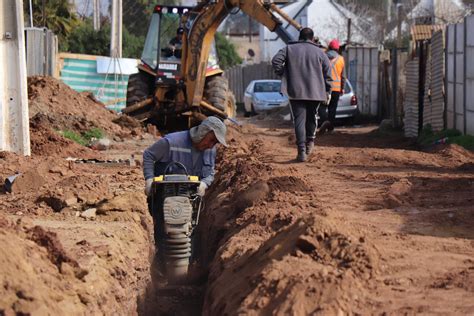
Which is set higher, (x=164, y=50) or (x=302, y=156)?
(x=164, y=50)

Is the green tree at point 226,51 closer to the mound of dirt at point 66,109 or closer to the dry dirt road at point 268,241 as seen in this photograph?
the mound of dirt at point 66,109

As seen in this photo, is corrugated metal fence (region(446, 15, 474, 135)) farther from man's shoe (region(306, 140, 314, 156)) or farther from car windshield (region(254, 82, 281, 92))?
car windshield (region(254, 82, 281, 92))

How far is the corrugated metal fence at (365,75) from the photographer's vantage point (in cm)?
2902

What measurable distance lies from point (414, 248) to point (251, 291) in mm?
1628

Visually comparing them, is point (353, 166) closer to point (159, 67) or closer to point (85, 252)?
point (85, 252)

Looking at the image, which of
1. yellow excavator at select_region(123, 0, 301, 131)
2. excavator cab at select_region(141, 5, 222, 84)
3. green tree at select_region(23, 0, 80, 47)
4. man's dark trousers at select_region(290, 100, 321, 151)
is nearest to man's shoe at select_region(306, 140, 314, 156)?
man's dark trousers at select_region(290, 100, 321, 151)

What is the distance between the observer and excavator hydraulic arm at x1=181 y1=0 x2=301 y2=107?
61.1 feet

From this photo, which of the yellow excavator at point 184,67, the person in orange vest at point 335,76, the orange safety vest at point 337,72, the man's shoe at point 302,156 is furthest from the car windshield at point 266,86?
the man's shoe at point 302,156

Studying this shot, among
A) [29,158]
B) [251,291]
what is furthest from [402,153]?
[251,291]

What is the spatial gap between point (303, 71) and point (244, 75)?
116 ft

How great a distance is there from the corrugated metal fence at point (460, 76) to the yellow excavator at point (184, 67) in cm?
327

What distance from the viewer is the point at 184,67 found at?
65.7 ft

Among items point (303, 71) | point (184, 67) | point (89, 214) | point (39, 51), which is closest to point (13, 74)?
point (303, 71)

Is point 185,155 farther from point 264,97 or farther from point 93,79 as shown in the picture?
point 264,97
